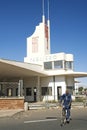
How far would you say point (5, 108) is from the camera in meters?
25.2

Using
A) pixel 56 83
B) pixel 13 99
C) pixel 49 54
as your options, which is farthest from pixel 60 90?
pixel 13 99

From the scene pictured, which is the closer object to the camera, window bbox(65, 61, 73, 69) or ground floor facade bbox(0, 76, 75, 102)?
ground floor facade bbox(0, 76, 75, 102)

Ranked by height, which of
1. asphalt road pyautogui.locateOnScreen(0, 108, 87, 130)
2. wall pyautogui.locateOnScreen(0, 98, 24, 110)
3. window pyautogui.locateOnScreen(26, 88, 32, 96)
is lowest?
asphalt road pyautogui.locateOnScreen(0, 108, 87, 130)

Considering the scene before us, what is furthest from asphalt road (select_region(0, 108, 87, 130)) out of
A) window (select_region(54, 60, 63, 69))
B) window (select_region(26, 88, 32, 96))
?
window (select_region(26, 88, 32, 96))

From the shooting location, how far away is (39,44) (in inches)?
2018

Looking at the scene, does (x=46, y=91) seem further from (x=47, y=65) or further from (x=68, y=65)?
(x=68, y=65)

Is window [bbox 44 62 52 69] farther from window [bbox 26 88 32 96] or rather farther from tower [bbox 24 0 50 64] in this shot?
window [bbox 26 88 32 96]

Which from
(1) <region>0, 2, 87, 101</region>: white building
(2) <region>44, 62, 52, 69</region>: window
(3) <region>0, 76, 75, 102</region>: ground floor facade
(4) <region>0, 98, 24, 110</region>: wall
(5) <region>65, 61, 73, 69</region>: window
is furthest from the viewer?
(2) <region>44, 62, 52, 69</region>: window

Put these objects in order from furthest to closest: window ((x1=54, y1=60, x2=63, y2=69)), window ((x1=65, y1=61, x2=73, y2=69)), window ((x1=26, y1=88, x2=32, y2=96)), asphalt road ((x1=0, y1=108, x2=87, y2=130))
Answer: window ((x1=26, y1=88, x2=32, y2=96)), window ((x1=65, y1=61, x2=73, y2=69)), window ((x1=54, y1=60, x2=63, y2=69)), asphalt road ((x1=0, y1=108, x2=87, y2=130))

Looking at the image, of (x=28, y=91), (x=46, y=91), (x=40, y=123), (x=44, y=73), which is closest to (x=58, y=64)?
(x=44, y=73)

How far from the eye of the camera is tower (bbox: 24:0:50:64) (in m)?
50.9

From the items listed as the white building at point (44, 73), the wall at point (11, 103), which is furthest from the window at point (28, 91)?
the wall at point (11, 103)

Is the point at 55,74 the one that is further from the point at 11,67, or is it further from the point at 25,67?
the point at 11,67

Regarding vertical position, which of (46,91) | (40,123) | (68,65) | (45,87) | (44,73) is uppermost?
(68,65)
